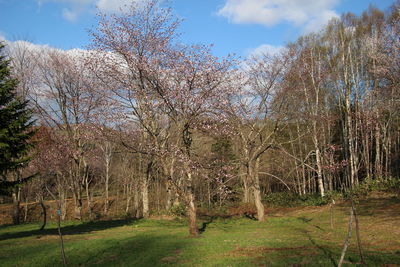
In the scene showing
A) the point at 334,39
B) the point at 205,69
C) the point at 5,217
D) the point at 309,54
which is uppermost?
the point at 334,39

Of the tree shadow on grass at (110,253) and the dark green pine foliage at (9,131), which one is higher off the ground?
the dark green pine foliage at (9,131)

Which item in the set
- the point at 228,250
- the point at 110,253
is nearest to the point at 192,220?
the point at 228,250

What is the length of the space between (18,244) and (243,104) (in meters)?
11.0

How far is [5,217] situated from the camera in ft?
105

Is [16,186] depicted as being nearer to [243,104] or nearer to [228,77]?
[228,77]

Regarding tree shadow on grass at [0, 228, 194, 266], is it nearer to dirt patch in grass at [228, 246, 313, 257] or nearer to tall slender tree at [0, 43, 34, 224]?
dirt patch in grass at [228, 246, 313, 257]

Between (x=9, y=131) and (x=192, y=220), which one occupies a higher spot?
(x=9, y=131)

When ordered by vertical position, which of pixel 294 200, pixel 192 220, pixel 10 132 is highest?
pixel 10 132

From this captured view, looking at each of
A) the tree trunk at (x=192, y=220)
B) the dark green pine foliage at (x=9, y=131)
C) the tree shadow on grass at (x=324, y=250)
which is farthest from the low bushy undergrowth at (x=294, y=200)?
the dark green pine foliage at (x=9, y=131)

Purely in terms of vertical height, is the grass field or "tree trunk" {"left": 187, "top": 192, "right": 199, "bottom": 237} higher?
"tree trunk" {"left": 187, "top": 192, "right": 199, "bottom": 237}

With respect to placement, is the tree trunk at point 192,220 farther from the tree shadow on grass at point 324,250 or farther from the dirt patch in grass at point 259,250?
the tree shadow on grass at point 324,250

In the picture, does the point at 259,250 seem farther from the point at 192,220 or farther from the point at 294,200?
the point at 294,200

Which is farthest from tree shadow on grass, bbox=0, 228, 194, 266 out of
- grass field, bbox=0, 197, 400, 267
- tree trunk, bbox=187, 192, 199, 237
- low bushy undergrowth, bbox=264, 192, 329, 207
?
low bushy undergrowth, bbox=264, 192, 329, 207

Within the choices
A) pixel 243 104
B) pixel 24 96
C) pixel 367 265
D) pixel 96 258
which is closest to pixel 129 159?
pixel 24 96
